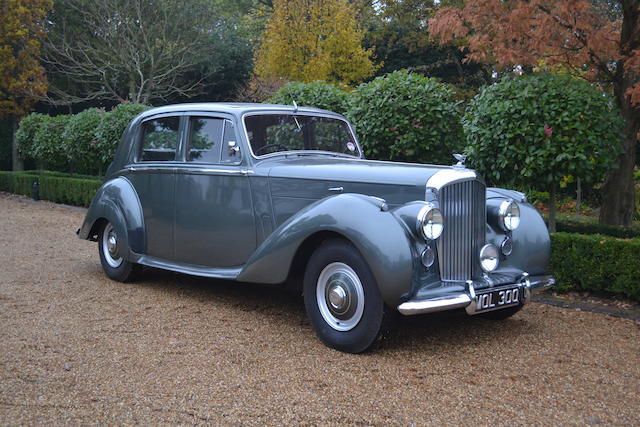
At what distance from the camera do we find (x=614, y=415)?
3.46 m

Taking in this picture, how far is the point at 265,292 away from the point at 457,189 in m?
2.51

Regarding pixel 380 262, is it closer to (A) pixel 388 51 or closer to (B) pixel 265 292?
(B) pixel 265 292

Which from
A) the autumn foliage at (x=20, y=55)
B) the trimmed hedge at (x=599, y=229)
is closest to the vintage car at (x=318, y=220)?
the trimmed hedge at (x=599, y=229)

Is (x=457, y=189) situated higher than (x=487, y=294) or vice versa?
(x=457, y=189)

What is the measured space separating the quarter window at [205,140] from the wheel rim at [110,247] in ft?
4.87

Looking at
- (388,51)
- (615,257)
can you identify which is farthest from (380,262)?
(388,51)

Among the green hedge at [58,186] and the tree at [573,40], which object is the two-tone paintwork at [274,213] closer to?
the tree at [573,40]

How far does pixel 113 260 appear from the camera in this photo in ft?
22.4

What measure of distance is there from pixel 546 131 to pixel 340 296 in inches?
142

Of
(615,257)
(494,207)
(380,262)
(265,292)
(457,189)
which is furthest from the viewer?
(265,292)

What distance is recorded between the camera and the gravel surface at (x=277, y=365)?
136 inches

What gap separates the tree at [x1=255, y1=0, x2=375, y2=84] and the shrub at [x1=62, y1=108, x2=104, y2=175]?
631 centimetres

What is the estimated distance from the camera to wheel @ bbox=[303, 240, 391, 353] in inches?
168

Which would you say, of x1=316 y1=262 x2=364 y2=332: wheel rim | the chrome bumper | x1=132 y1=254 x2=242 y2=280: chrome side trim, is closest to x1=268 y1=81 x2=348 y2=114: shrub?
x1=132 y1=254 x2=242 y2=280: chrome side trim
